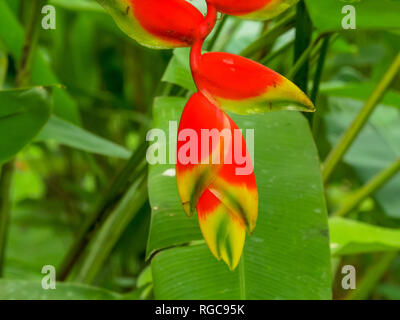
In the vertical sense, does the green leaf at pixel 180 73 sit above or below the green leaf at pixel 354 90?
above

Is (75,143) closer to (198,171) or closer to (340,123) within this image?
(198,171)

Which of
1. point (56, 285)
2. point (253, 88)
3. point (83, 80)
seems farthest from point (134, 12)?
point (83, 80)

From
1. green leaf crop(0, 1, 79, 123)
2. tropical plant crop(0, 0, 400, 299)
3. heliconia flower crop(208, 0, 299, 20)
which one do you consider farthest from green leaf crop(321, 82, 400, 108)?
heliconia flower crop(208, 0, 299, 20)

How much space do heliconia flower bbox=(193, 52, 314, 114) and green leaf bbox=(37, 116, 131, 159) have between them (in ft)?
1.11

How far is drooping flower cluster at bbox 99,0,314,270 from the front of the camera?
20cm

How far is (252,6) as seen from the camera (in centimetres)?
21

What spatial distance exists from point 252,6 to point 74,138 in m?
0.37

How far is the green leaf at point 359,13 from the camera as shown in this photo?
36cm

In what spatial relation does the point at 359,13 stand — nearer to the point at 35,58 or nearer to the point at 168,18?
the point at 168,18

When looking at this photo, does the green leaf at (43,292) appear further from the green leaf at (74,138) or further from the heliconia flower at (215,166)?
the heliconia flower at (215,166)

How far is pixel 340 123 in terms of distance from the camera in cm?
87

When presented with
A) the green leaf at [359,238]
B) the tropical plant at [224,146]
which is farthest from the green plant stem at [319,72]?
the green leaf at [359,238]

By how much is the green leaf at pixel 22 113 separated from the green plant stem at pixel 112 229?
16 centimetres
